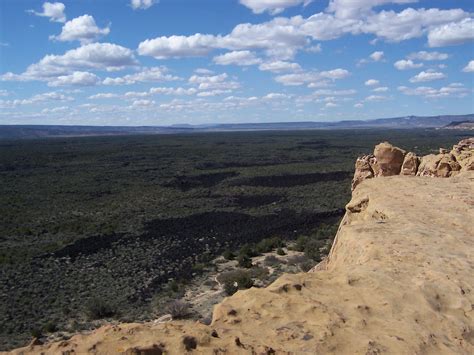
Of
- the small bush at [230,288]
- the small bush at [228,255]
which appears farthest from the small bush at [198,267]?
the small bush at [230,288]

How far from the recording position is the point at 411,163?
860 inches

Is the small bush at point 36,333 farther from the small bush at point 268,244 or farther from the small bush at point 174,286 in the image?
the small bush at point 268,244

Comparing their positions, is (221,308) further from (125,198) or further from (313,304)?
(125,198)

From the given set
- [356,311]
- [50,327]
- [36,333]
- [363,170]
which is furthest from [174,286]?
[356,311]

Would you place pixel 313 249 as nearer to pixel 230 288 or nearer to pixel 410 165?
pixel 230 288

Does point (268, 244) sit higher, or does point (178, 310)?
point (178, 310)

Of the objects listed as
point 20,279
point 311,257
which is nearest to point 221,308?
point 311,257

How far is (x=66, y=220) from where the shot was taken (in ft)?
157

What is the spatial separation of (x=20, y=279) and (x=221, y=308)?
24.6 m

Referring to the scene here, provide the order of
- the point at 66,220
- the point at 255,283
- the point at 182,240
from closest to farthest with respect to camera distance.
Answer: the point at 255,283 < the point at 182,240 < the point at 66,220

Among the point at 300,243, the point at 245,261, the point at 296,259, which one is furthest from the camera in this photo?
the point at 300,243

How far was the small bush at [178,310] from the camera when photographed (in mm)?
20469

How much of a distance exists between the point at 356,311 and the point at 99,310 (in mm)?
16691

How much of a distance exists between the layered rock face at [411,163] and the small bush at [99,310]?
13.7 m
